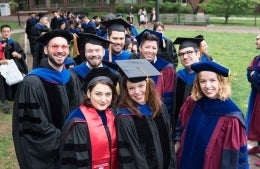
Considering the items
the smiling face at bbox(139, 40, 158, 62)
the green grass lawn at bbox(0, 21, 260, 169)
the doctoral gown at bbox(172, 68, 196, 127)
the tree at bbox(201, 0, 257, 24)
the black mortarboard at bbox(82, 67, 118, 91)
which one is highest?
the tree at bbox(201, 0, 257, 24)

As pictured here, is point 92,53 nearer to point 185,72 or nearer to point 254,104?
point 185,72

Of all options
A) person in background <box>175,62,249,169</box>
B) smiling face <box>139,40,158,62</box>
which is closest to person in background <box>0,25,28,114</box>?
smiling face <box>139,40,158,62</box>

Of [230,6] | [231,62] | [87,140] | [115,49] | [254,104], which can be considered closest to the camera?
[87,140]

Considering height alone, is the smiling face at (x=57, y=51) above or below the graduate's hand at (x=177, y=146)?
above

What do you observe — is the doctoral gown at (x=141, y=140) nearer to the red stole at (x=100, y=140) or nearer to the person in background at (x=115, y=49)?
the red stole at (x=100, y=140)

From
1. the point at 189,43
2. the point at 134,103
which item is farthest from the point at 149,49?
the point at 134,103

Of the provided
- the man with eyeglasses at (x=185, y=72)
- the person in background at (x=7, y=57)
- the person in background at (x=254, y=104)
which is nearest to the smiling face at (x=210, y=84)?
the man with eyeglasses at (x=185, y=72)

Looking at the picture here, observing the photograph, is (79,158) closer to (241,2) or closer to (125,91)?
(125,91)

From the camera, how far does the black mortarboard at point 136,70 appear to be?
128 inches

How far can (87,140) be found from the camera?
Answer: 3.13 meters

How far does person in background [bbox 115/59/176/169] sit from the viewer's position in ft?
10.3

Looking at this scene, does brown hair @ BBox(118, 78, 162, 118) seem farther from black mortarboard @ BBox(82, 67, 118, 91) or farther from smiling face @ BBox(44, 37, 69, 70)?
smiling face @ BBox(44, 37, 69, 70)

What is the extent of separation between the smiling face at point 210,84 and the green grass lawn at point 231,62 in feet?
11.2

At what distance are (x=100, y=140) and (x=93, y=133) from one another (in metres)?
0.09
